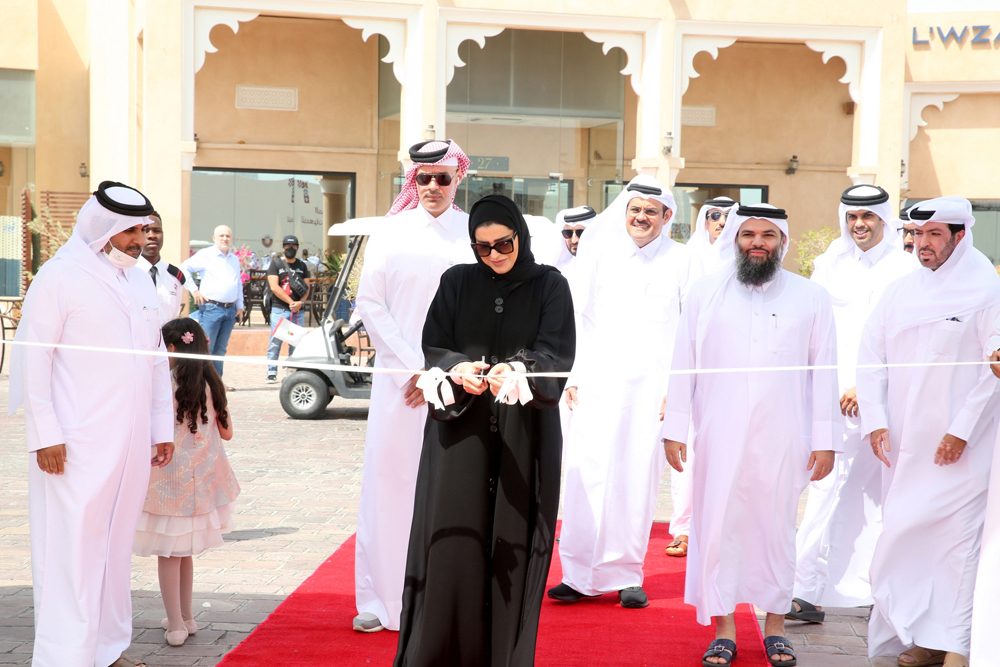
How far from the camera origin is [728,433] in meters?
4.09

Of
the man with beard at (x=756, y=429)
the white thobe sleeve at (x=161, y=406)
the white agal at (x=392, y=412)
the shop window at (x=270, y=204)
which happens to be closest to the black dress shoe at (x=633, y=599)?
the man with beard at (x=756, y=429)

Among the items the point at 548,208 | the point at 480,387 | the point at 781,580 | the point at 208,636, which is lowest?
the point at 208,636

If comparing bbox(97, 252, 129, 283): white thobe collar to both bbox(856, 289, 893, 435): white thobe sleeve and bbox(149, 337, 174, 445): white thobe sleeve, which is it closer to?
bbox(149, 337, 174, 445): white thobe sleeve

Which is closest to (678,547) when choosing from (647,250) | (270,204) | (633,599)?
(633,599)

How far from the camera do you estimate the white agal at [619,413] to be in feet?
15.8

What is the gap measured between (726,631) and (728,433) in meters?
0.77

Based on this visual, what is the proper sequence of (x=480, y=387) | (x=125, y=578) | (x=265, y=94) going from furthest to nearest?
(x=265, y=94), (x=125, y=578), (x=480, y=387)

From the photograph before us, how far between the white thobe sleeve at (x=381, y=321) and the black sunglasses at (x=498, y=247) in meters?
0.89

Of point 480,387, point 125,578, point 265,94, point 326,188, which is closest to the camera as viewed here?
point 480,387

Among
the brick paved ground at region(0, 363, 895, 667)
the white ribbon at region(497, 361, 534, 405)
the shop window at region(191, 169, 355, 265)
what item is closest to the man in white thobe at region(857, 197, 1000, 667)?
the brick paved ground at region(0, 363, 895, 667)

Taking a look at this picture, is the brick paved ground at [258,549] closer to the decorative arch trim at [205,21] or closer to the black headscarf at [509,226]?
the black headscarf at [509,226]

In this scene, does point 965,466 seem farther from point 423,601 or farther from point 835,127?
point 835,127

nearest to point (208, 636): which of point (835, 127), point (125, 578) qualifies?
point (125, 578)

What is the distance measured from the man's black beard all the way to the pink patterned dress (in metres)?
2.22
